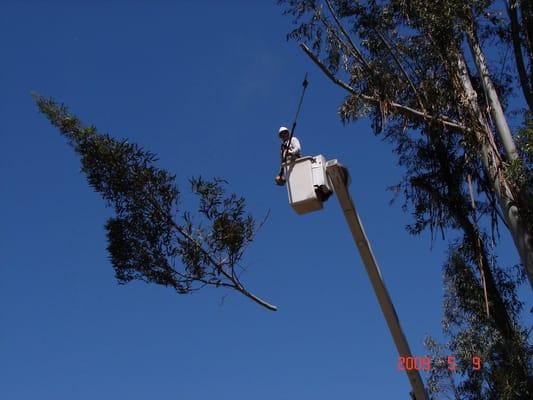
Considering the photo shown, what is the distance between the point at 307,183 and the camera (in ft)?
20.2

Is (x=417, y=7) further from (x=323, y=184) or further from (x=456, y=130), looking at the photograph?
(x=323, y=184)

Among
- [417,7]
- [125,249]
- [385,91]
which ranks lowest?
[125,249]

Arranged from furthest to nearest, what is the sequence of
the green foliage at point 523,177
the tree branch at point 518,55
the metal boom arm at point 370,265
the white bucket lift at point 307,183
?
the tree branch at point 518,55 → the green foliage at point 523,177 → the metal boom arm at point 370,265 → the white bucket lift at point 307,183

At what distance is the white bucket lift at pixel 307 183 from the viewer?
609cm

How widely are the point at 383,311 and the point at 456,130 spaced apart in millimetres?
3237

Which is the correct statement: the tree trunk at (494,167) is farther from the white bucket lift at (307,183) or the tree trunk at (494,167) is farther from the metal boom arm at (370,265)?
the white bucket lift at (307,183)

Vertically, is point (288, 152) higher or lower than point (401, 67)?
lower

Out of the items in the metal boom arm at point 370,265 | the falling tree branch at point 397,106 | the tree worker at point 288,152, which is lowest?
the metal boom arm at point 370,265

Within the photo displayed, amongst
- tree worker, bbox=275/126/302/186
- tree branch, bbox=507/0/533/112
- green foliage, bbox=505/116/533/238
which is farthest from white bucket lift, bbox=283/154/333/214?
tree branch, bbox=507/0/533/112

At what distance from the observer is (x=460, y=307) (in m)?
10.8

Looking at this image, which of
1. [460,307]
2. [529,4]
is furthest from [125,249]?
[529,4]

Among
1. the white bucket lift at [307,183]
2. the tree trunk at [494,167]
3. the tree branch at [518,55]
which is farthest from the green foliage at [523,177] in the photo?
the white bucket lift at [307,183]

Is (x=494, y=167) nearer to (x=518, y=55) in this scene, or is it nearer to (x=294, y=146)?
(x=518, y=55)

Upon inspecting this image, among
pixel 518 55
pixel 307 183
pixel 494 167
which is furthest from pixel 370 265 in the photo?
pixel 518 55
